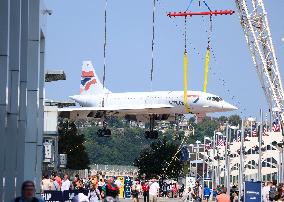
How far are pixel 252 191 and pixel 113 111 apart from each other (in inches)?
2351

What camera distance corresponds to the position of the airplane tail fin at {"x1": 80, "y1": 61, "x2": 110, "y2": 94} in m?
120

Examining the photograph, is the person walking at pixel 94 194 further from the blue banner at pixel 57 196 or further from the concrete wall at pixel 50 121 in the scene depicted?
the concrete wall at pixel 50 121

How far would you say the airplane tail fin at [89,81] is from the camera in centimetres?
12019

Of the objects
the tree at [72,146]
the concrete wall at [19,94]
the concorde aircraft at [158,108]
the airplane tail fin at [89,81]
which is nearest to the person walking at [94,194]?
the concrete wall at [19,94]

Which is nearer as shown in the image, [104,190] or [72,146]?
[104,190]

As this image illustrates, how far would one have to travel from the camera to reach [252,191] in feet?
124

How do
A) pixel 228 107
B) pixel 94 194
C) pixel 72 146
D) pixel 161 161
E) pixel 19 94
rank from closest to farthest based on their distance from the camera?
pixel 19 94, pixel 94 194, pixel 228 107, pixel 72 146, pixel 161 161

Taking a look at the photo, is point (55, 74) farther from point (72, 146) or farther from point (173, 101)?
point (72, 146)

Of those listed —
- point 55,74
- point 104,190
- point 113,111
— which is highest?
point 113,111

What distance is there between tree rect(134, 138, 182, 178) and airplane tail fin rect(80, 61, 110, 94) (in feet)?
79.9

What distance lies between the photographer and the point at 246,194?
37.7 m

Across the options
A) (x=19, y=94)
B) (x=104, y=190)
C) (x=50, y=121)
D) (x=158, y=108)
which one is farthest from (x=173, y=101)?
(x=19, y=94)

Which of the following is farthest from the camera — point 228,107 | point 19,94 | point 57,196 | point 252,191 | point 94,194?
point 228,107

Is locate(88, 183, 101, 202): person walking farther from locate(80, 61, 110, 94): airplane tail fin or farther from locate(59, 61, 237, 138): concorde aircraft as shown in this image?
locate(80, 61, 110, 94): airplane tail fin
